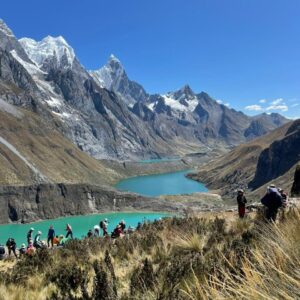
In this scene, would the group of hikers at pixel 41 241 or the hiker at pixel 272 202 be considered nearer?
the hiker at pixel 272 202

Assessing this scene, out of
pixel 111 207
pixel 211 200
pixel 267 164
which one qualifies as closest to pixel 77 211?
pixel 111 207

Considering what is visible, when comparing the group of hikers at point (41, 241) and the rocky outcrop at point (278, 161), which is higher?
the rocky outcrop at point (278, 161)

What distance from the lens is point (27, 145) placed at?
18038 cm

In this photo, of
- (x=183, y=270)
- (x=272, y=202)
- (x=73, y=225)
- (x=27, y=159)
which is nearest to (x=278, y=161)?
(x=27, y=159)

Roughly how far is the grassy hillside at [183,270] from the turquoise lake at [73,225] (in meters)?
85.1

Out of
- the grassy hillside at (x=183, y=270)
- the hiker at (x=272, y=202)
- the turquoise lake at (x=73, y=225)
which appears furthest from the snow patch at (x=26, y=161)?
the hiker at (x=272, y=202)

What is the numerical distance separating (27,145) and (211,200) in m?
84.5

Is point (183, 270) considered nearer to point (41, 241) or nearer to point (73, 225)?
point (41, 241)

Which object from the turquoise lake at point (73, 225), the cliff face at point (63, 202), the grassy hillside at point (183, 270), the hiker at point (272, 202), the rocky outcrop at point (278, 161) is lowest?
the turquoise lake at point (73, 225)

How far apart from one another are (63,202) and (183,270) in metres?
123

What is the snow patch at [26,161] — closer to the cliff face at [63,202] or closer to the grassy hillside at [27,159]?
the grassy hillside at [27,159]

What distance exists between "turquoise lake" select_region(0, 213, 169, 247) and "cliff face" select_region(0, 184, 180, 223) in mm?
3414

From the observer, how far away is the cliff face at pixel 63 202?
117438 millimetres

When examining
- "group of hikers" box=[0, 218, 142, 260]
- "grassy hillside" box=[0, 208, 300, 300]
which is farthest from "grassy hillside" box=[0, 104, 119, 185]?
"grassy hillside" box=[0, 208, 300, 300]
